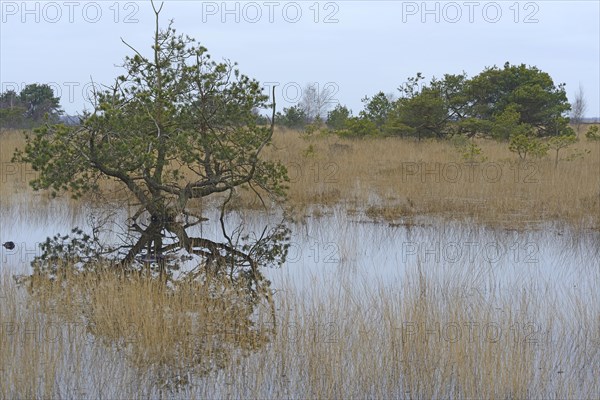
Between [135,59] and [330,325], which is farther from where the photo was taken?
[135,59]

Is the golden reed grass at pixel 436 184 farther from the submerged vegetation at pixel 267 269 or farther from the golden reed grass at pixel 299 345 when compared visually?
the golden reed grass at pixel 299 345

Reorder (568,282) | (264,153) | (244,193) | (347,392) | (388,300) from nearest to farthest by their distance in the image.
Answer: (347,392) → (388,300) → (568,282) → (244,193) → (264,153)

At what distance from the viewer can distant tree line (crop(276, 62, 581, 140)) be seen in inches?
1165

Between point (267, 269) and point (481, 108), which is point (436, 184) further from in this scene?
point (481, 108)

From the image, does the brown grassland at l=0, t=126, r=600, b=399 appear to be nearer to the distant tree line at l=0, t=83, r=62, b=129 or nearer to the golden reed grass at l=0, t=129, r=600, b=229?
the golden reed grass at l=0, t=129, r=600, b=229

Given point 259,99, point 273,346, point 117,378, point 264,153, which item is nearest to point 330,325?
point 273,346

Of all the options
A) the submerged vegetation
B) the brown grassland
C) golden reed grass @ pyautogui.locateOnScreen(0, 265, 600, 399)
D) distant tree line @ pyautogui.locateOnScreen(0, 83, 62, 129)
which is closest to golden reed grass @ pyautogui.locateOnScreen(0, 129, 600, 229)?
the submerged vegetation

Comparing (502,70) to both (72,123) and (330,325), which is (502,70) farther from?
(330,325)

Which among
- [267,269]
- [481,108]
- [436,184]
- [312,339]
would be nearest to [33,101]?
[481,108]

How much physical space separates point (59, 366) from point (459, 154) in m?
17.1

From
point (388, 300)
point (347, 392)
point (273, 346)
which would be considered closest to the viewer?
point (347, 392)

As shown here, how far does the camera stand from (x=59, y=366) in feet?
18.0

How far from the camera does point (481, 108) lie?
31.5 m

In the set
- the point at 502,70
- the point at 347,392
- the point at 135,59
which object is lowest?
the point at 347,392
